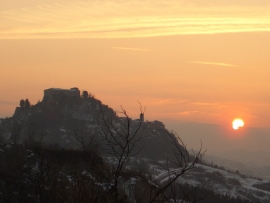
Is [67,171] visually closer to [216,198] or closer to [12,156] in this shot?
[12,156]

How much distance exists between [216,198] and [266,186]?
191ft

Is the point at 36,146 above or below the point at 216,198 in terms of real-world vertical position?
above

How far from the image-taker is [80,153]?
89.6 metres

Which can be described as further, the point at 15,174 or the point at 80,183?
the point at 15,174

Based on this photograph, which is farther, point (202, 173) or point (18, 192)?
point (202, 173)

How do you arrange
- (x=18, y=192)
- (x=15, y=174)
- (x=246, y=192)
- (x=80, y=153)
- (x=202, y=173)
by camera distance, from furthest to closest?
(x=202, y=173) → (x=246, y=192) → (x=80, y=153) → (x=15, y=174) → (x=18, y=192)

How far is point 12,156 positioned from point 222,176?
110804mm

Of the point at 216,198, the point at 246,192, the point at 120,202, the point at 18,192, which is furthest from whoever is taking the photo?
the point at 246,192

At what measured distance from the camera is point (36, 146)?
94.6m

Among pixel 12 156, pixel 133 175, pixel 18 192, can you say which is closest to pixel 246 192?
pixel 133 175

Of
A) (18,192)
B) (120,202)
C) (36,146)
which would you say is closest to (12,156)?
(36,146)

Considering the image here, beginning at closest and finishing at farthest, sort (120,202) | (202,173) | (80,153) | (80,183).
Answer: (80,183) → (120,202) → (80,153) → (202,173)

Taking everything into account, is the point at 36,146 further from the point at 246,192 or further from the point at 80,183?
the point at 246,192

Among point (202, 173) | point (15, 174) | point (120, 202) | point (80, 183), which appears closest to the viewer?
point (80, 183)
